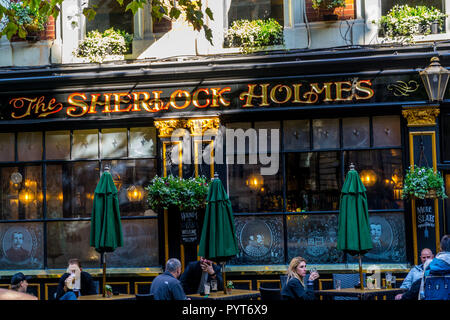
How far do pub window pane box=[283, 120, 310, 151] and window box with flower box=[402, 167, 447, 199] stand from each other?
198cm

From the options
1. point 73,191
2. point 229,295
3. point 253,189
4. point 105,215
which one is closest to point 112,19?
point 73,191

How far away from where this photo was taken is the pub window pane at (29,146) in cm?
1397

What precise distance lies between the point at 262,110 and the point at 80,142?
12.1 ft

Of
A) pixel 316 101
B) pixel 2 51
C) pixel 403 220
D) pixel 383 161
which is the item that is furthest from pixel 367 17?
pixel 2 51

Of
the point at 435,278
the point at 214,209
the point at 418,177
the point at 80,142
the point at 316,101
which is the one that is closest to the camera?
the point at 435,278

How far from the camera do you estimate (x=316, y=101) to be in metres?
12.9

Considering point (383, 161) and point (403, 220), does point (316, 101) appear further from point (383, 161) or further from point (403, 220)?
point (403, 220)

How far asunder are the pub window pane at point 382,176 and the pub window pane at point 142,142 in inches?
148

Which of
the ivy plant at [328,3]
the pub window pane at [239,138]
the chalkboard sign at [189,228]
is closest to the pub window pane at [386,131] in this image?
the ivy plant at [328,3]

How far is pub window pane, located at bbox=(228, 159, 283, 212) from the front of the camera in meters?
13.1

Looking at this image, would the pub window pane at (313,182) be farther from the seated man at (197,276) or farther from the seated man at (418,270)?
the seated man at (197,276)

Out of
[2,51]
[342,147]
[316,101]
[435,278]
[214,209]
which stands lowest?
[435,278]

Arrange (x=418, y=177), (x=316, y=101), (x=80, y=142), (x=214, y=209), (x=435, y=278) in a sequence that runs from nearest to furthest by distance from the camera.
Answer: (x=435, y=278) < (x=214, y=209) < (x=418, y=177) < (x=316, y=101) < (x=80, y=142)

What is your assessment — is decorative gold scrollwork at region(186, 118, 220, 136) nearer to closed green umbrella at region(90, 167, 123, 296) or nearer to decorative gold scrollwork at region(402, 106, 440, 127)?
closed green umbrella at region(90, 167, 123, 296)
